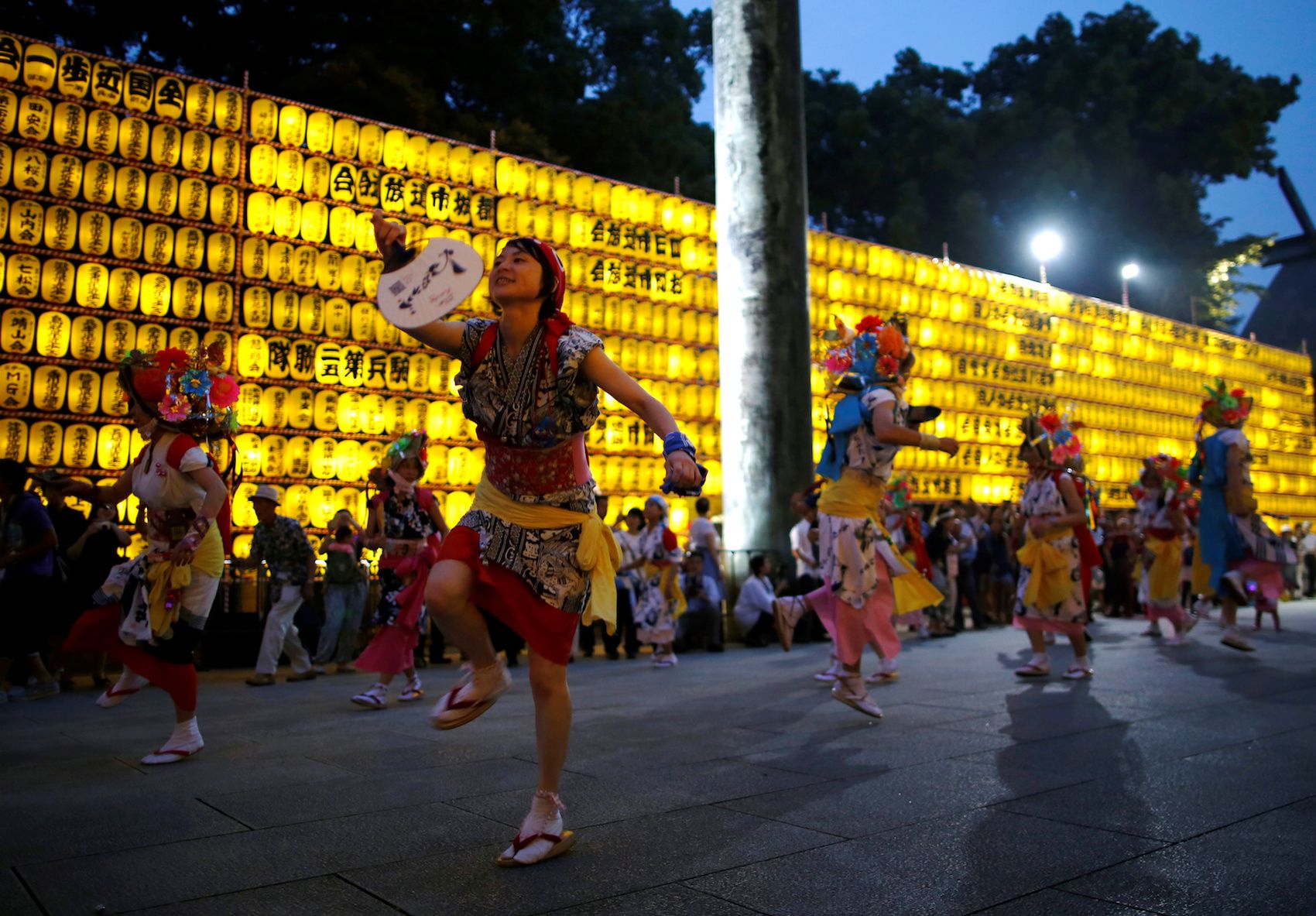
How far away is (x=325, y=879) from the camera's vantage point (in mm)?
2533

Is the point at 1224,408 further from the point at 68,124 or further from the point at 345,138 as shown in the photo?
the point at 68,124

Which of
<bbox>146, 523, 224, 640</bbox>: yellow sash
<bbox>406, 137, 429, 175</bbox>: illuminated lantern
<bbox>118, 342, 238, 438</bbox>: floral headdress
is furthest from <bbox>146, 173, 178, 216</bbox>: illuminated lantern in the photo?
<bbox>146, 523, 224, 640</bbox>: yellow sash

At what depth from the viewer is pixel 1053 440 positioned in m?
6.80

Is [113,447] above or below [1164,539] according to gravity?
above

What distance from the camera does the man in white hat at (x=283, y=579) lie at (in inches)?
316

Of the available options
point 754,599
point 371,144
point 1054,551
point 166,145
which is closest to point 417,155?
point 371,144

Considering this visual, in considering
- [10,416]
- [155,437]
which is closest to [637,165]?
[10,416]

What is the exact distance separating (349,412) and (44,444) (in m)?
2.97

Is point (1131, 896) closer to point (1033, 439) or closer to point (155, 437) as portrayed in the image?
point (155, 437)

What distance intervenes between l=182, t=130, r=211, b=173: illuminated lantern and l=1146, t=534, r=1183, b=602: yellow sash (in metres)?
10.1

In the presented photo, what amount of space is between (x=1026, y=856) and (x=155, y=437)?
379 centimetres

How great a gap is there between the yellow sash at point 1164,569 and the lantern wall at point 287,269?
642 cm

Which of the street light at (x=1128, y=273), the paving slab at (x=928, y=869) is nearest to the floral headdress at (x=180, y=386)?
the paving slab at (x=928, y=869)

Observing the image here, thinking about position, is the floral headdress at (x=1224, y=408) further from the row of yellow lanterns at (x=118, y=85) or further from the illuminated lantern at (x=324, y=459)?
the row of yellow lanterns at (x=118, y=85)
